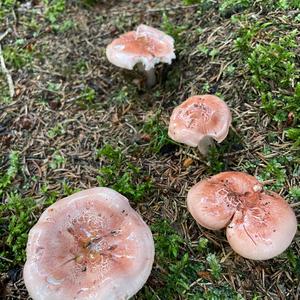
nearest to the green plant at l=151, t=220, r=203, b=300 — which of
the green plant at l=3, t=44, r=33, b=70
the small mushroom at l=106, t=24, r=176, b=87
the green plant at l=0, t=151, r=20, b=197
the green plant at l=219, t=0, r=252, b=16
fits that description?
the green plant at l=0, t=151, r=20, b=197

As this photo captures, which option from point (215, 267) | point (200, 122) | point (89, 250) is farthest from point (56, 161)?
point (215, 267)

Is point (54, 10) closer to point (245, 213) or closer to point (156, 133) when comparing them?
point (156, 133)

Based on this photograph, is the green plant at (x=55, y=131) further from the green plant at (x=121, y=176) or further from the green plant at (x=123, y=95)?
the green plant at (x=123, y=95)

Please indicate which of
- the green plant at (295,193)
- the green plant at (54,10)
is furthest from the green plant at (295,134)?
the green plant at (54,10)

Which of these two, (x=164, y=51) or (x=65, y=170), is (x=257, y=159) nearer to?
(x=164, y=51)

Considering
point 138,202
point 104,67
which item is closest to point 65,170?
point 138,202

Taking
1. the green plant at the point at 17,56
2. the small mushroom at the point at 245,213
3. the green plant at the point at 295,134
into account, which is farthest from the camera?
the green plant at the point at 17,56
